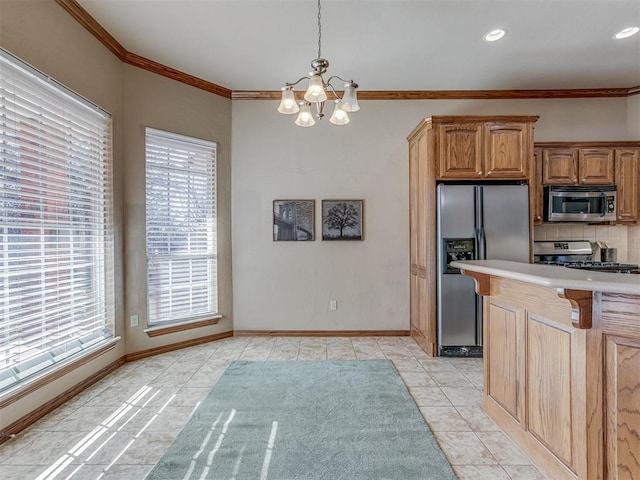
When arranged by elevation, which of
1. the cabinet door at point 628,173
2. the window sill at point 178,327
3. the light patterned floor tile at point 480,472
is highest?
the cabinet door at point 628,173

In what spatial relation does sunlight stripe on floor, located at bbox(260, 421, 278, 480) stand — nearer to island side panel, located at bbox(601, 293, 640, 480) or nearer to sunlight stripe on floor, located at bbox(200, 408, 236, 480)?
sunlight stripe on floor, located at bbox(200, 408, 236, 480)

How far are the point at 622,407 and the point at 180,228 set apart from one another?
373 centimetres

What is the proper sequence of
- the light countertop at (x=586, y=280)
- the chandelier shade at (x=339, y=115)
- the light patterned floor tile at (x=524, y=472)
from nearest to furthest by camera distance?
1. the light countertop at (x=586, y=280)
2. the light patterned floor tile at (x=524, y=472)
3. the chandelier shade at (x=339, y=115)

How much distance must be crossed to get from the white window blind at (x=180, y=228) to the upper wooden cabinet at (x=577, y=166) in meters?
3.94

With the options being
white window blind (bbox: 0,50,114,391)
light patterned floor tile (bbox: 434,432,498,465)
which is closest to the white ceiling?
white window blind (bbox: 0,50,114,391)

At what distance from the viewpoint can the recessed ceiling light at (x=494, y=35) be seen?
291 centimetres

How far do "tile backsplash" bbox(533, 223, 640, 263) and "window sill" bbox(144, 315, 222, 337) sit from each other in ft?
13.4

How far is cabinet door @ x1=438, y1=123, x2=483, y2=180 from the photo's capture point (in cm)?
337

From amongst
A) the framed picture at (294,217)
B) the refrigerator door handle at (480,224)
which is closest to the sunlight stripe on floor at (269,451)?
A: the framed picture at (294,217)

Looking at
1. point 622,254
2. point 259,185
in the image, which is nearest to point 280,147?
point 259,185

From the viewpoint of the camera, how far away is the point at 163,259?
3533mm

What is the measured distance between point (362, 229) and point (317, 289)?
95cm

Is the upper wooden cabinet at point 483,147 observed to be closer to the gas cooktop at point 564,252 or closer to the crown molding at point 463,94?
the crown molding at point 463,94

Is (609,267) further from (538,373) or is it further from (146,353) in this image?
(146,353)
